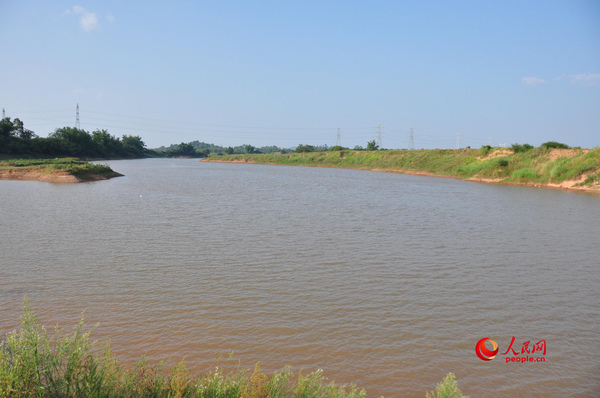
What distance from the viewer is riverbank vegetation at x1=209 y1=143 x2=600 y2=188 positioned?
32406 millimetres

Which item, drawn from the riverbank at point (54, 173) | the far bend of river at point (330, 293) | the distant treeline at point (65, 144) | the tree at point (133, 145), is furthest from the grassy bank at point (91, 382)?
the tree at point (133, 145)

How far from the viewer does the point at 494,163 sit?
40.8 m

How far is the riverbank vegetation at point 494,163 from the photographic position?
106ft

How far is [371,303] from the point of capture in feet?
21.5

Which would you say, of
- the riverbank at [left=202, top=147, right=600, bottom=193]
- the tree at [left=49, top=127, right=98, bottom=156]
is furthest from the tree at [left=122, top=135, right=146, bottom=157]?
the riverbank at [left=202, top=147, right=600, bottom=193]

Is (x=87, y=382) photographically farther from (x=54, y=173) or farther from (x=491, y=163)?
(x=491, y=163)

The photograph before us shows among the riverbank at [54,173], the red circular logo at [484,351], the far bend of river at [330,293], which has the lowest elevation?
the red circular logo at [484,351]

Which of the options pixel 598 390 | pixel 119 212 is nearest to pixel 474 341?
pixel 598 390

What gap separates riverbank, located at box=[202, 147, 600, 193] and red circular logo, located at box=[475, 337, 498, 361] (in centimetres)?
3080

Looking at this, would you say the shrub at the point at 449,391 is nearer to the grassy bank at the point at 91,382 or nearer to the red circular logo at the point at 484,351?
the grassy bank at the point at 91,382

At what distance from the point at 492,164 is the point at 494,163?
0.24 meters

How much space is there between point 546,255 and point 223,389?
31.8ft

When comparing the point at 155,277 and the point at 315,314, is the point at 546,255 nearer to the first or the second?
the point at 315,314

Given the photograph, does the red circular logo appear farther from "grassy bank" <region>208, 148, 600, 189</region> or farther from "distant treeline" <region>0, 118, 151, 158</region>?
"distant treeline" <region>0, 118, 151, 158</region>
